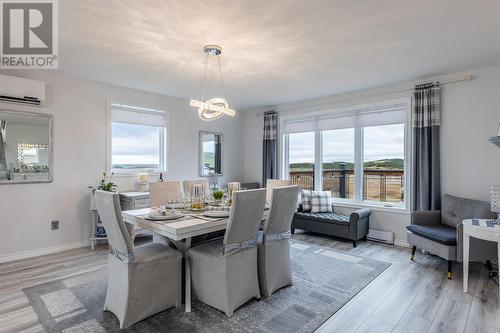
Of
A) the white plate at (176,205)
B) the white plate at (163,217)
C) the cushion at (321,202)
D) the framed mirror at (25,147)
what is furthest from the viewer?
the cushion at (321,202)

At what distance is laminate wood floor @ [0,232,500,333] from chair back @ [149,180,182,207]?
1.10 m

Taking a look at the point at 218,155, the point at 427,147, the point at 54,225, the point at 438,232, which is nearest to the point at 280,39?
the point at 427,147

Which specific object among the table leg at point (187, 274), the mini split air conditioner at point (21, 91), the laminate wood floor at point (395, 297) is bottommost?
the laminate wood floor at point (395, 297)

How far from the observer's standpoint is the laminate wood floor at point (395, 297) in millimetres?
2186

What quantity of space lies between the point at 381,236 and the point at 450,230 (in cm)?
120

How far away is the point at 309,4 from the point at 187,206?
224 cm

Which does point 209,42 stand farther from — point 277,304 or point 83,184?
point 83,184

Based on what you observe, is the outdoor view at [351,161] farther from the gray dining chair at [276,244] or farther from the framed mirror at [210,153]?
the gray dining chair at [276,244]

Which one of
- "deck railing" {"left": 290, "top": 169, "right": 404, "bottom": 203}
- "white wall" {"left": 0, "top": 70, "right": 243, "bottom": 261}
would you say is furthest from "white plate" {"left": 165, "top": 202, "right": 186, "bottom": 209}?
"deck railing" {"left": 290, "top": 169, "right": 404, "bottom": 203}

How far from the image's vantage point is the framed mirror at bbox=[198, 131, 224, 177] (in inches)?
223

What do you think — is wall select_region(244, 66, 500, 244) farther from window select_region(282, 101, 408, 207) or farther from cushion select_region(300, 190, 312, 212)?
cushion select_region(300, 190, 312, 212)

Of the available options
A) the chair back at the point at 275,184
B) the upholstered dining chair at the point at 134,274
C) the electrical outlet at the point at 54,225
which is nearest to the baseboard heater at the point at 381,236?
the chair back at the point at 275,184

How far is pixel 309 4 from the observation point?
2.17 m

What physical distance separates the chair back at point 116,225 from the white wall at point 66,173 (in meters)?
2.26
